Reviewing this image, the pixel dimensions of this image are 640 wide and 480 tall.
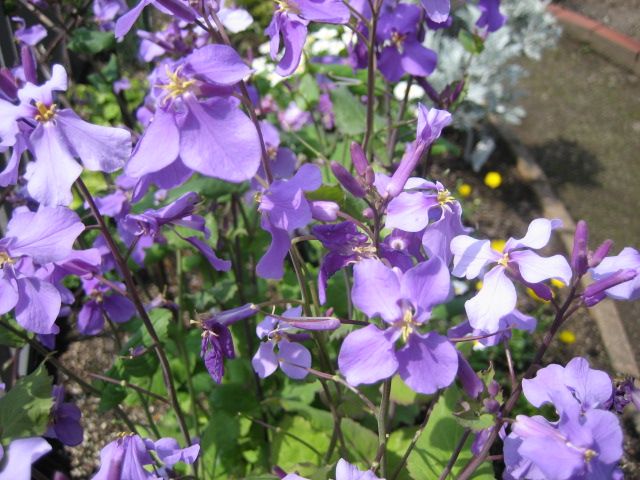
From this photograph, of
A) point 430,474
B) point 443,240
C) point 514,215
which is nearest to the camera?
point 443,240

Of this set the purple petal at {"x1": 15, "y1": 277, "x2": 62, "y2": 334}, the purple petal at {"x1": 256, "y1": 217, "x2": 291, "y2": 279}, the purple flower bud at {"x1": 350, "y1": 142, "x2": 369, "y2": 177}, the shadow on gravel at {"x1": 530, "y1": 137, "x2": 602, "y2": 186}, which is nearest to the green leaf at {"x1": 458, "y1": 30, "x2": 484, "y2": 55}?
the purple flower bud at {"x1": 350, "y1": 142, "x2": 369, "y2": 177}

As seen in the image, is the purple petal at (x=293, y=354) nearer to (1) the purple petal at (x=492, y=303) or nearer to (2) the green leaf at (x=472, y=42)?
(1) the purple petal at (x=492, y=303)

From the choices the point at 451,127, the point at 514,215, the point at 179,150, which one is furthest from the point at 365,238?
the point at 451,127

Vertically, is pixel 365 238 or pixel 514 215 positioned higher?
pixel 365 238

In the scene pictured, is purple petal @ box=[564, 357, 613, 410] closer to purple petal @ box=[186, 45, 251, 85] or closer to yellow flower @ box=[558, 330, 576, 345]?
purple petal @ box=[186, 45, 251, 85]

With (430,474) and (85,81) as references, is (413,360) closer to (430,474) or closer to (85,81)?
(430,474)

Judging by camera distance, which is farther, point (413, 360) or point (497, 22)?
point (497, 22)

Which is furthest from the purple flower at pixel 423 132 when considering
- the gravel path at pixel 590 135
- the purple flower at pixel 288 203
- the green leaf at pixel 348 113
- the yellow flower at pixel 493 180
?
the yellow flower at pixel 493 180
